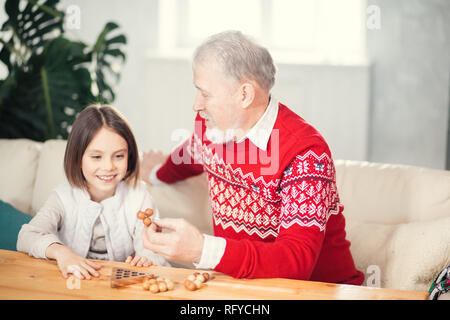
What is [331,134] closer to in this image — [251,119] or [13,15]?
[13,15]

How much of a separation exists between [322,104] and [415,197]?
90.6 inches

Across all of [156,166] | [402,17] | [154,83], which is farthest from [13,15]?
[402,17]

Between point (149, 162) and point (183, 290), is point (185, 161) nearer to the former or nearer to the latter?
point (149, 162)

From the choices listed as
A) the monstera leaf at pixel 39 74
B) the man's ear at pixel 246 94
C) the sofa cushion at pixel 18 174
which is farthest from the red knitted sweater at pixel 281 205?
the monstera leaf at pixel 39 74

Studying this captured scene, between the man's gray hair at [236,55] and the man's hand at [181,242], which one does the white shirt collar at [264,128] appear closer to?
the man's gray hair at [236,55]

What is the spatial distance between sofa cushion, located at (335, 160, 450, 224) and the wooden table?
0.78 meters

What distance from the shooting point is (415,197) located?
81.1 inches

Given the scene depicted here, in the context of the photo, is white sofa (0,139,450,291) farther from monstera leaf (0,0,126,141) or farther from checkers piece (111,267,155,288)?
checkers piece (111,267,155,288)

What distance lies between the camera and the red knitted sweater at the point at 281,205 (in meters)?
1.39

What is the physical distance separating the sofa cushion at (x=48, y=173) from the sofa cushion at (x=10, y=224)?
19 cm

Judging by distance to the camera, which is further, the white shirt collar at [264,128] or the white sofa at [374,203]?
the white sofa at [374,203]

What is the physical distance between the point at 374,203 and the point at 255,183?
70 cm

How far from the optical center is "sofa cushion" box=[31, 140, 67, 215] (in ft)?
7.82

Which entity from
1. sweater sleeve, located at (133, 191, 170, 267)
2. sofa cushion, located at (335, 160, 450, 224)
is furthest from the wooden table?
sofa cushion, located at (335, 160, 450, 224)
